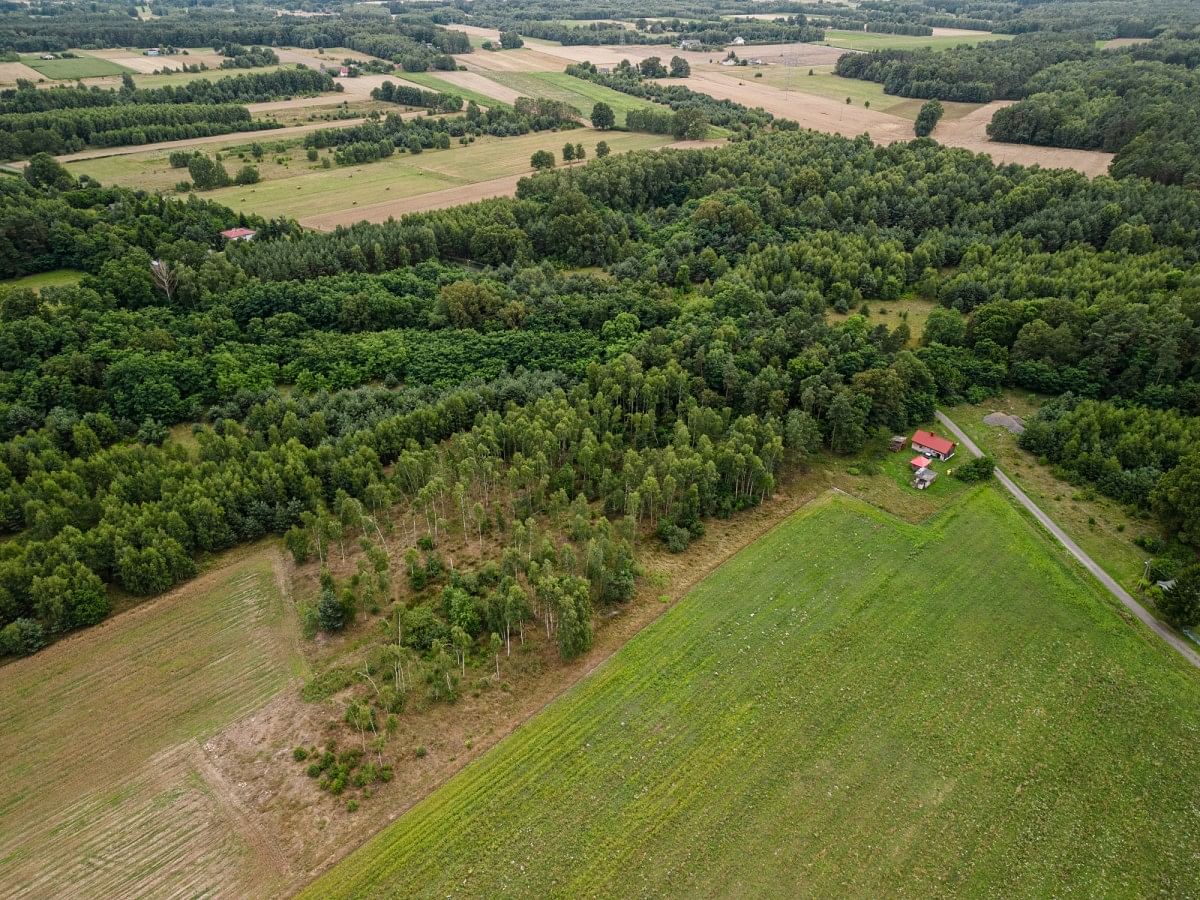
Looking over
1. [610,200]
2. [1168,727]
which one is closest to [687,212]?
[610,200]

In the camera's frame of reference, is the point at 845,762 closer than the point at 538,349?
Yes

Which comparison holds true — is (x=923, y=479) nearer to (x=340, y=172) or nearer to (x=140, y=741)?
(x=140, y=741)

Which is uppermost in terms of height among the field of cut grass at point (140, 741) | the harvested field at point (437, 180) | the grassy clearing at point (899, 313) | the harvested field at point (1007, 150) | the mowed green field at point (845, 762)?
the harvested field at point (1007, 150)

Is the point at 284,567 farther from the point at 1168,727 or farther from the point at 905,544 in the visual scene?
the point at 1168,727

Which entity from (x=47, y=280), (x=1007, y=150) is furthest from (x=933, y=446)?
(x=47, y=280)

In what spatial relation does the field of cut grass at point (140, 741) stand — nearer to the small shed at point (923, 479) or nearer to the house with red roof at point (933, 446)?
the small shed at point (923, 479)

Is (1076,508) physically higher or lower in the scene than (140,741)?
higher

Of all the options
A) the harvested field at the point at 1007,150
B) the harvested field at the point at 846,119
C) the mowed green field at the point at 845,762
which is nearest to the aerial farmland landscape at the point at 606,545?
the mowed green field at the point at 845,762
